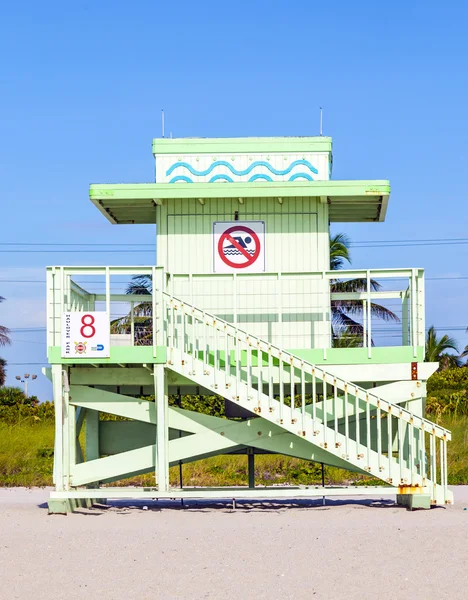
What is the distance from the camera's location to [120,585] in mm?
10719

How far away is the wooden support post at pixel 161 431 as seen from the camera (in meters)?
16.6

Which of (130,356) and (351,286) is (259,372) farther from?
(351,286)

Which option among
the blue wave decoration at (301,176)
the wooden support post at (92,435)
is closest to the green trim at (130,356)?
the wooden support post at (92,435)

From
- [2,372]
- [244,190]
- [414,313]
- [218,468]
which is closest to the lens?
[414,313]

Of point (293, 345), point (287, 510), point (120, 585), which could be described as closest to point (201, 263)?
point (293, 345)

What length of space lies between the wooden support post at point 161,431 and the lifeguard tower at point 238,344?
0.9 inches

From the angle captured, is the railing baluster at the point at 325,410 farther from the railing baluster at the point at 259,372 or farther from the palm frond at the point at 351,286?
the palm frond at the point at 351,286

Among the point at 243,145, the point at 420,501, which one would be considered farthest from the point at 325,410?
the point at 243,145

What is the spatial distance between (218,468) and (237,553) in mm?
13076

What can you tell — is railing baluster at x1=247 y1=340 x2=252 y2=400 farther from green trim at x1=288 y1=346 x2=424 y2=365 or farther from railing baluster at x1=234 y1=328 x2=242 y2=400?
green trim at x1=288 y1=346 x2=424 y2=365

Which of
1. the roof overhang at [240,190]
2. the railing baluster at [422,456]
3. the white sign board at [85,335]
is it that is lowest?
the railing baluster at [422,456]

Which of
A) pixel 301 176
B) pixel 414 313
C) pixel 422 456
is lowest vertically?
pixel 422 456

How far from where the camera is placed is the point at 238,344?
1633cm

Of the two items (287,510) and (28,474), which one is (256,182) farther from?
(28,474)
